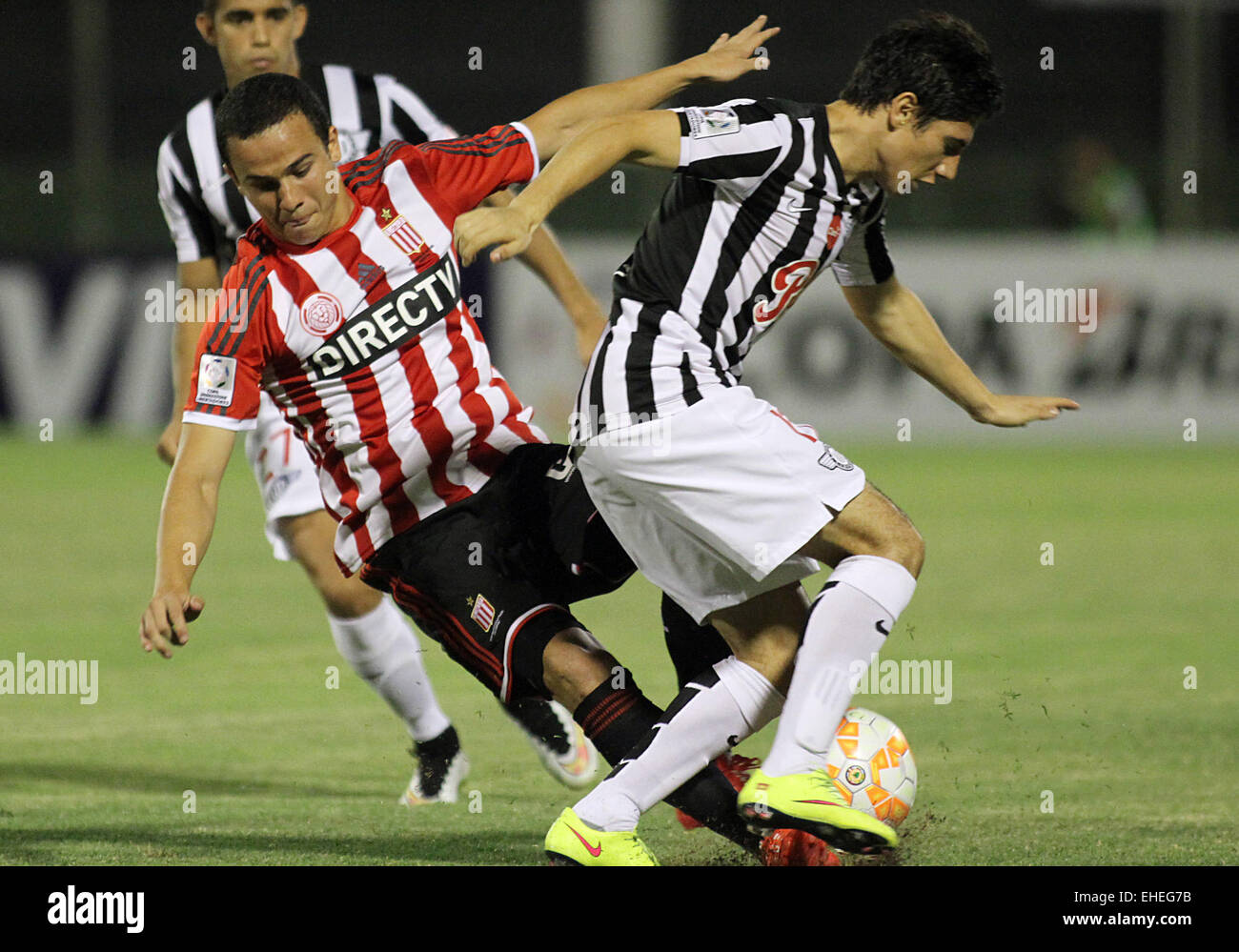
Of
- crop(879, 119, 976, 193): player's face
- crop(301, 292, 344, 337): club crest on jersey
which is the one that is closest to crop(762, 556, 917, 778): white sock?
crop(879, 119, 976, 193): player's face

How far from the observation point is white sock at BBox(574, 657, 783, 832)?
3910 mm

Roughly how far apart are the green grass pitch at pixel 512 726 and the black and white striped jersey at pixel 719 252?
3.86 ft

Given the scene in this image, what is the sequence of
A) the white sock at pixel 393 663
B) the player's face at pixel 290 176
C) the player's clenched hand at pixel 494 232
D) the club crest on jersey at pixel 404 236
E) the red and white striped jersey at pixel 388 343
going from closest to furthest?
the player's clenched hand at pixel 494 232, the player's face at pixel 290 176, the red and white striped jersey at pixel 388 343, the club crest on jersey at pixel 404 236, the white sock at pixel 393 663

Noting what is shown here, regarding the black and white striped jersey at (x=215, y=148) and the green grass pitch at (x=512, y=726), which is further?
the black and white striped jersey at (x=215, y=148)

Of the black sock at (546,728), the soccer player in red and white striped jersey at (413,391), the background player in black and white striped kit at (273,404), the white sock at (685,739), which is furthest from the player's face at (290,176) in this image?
the black sock at (546,728)

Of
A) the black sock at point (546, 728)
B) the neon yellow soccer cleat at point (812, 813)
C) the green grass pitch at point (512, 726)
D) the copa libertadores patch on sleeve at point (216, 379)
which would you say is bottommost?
the green grass pitch at point (512, 726)

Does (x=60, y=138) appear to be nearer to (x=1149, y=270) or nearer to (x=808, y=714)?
(x=1149, y=270)

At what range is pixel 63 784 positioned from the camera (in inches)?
207

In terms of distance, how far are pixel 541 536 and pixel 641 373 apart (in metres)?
0.59

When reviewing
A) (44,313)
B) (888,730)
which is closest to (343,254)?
(888,730)

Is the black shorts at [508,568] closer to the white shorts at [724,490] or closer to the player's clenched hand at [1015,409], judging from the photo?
the white shorts at [724,490]

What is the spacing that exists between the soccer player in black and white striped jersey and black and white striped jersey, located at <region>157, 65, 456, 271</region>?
177 centimetres

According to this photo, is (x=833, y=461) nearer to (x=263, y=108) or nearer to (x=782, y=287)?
(x=782, y=287)

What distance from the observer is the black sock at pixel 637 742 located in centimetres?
409
